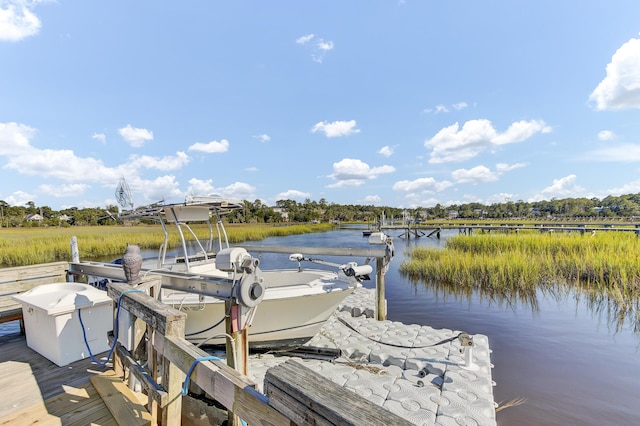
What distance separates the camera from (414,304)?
9.67 m

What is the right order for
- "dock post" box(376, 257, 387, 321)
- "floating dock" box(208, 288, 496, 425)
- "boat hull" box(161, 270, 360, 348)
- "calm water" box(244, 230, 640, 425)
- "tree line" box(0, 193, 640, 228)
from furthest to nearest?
"tree line" box(0, 193, 640, 228) → "dock post" box(376, 257, 387, 321) → "boat hull" box(161, 270, 360, 348) → "calm water" box(244, 230, 640, 425) → "floating dock" box(208, 288, 496, 425)

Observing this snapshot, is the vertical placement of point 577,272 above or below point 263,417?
below

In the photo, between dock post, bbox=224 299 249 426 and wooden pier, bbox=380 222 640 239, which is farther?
wooden pier, bbox=380 222 640 239

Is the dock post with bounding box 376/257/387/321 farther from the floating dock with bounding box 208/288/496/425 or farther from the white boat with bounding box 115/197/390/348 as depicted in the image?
the white boat with bounding box 115/197/390/348

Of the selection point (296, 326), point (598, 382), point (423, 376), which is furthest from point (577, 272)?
point (296, 326)

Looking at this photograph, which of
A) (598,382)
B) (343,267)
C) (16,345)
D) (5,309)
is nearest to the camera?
(16,345)

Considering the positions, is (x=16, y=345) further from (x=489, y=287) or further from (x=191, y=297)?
(x=489, y=287)

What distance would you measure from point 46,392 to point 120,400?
828 millimetres

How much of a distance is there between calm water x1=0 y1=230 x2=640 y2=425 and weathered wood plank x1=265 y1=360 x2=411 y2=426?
4.45m

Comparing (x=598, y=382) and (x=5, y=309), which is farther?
(x=598, y=382)

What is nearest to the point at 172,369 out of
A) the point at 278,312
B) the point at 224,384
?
the point at 224,384

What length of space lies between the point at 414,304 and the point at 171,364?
8576 mm

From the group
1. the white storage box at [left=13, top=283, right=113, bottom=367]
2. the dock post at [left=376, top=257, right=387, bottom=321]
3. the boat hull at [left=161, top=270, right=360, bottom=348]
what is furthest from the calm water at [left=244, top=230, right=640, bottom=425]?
the white storage box at [left=13, top=283, right=113, bottom=367]

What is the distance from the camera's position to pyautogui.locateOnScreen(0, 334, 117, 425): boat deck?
103 inches
